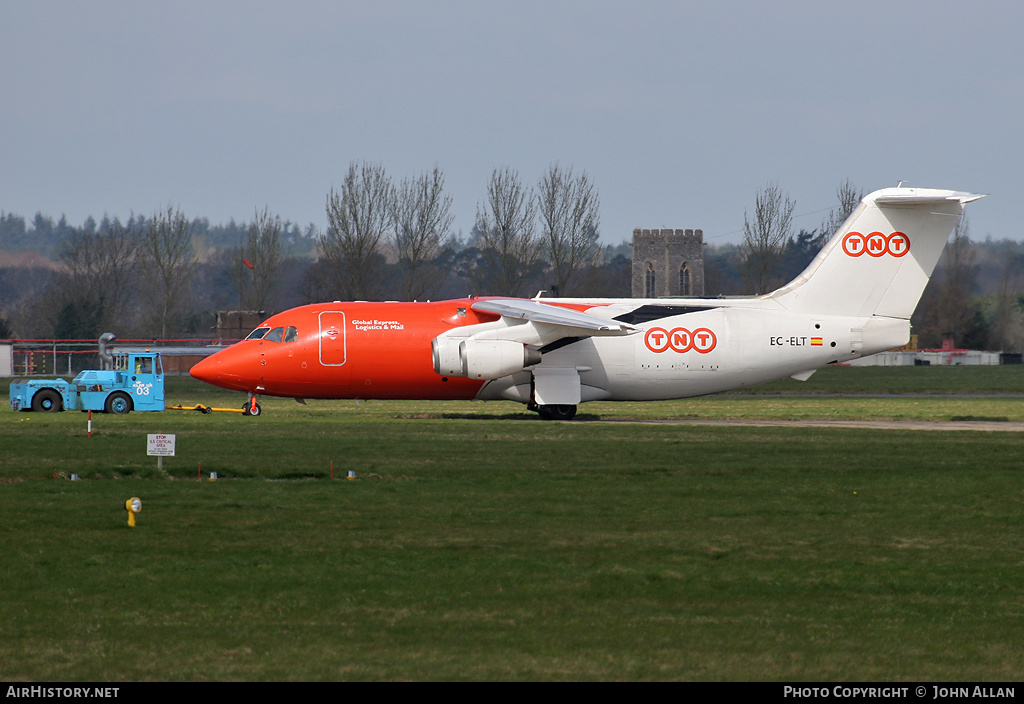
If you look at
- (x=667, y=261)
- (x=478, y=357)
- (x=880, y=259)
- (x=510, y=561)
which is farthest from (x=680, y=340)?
(x=667, y=261)

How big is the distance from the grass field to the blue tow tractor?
41.5ft

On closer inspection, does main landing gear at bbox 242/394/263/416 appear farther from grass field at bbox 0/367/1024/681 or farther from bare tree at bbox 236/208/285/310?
bare tree at bbox 236/208/285/310

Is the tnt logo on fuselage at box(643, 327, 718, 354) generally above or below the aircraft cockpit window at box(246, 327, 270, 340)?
below

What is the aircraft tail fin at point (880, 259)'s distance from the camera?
3503cm

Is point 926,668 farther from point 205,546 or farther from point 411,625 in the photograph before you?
point 205,546

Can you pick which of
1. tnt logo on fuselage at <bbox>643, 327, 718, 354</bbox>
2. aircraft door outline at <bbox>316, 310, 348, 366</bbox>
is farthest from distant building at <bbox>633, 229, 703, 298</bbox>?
aircraft door outline at <bbox>316, 310, 348, 366</bbox>

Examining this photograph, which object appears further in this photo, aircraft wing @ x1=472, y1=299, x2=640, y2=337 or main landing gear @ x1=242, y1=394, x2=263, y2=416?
main landing gear @ x1=242, y1=394, x2=263, y2=416

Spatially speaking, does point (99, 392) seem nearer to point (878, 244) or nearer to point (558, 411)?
point (558, 411)

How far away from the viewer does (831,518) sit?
1602 cm

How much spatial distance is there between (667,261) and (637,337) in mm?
116179

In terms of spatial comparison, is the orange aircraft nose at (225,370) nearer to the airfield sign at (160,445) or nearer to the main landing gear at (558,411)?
the main landing gear at (558,411)

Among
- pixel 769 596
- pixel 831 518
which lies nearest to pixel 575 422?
pixel 831 518

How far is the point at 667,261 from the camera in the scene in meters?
149

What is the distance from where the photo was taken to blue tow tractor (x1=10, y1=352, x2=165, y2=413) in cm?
3794
